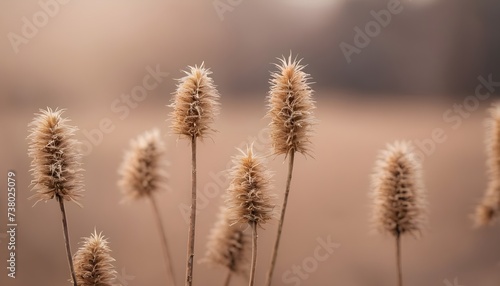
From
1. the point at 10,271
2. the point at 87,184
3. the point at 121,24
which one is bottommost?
the point at 10,271

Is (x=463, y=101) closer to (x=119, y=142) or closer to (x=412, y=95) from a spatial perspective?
(x=412, y=95)

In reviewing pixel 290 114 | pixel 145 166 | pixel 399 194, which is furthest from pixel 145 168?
pixel 399 194

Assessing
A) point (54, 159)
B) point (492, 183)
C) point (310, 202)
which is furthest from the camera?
point (310, 202)

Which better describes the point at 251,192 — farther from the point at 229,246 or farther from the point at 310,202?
the point at 310,202

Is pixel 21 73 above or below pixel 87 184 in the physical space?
above

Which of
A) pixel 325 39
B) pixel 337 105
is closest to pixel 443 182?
pixel 337 105

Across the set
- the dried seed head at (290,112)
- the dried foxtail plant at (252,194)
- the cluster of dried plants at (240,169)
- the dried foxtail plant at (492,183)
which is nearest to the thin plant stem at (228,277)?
the cluster of dried plants at (240,169)

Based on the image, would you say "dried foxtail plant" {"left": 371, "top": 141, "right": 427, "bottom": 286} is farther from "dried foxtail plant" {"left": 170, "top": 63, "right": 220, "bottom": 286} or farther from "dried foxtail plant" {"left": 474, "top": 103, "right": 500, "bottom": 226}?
"dried foxtail plant" {"left": 170, "top": 63, "right": 220, "bottom": 286}

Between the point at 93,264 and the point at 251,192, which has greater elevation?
the point at 251,192
